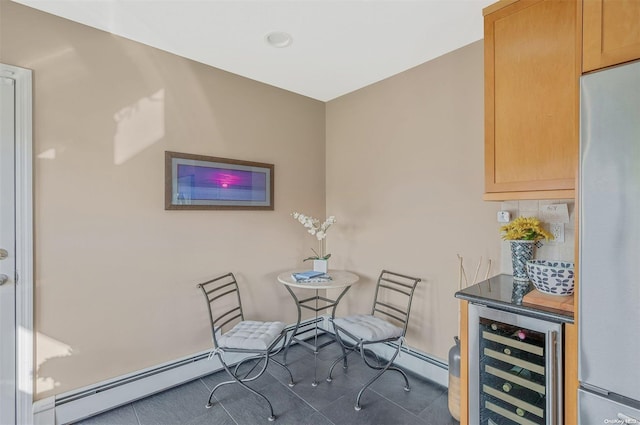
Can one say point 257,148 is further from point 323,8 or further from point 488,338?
point 488,338

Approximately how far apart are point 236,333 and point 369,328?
1.02m

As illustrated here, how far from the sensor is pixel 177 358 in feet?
7.84

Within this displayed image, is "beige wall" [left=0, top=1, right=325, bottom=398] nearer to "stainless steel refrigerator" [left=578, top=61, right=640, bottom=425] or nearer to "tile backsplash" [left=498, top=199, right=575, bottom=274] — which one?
"tile backsplash" [left=498, top=199, right=575, bottom=274]

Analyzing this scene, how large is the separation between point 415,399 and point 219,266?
73.6 inches

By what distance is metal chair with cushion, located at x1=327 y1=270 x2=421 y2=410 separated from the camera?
225 centimetres

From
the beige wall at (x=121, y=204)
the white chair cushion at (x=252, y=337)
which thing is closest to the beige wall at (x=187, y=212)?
the beige wall at (x=121, y=204)

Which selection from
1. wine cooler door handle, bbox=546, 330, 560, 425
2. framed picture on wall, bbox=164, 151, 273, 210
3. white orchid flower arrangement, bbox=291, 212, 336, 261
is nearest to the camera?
wine cooler door handle, bbox=546, 330, 560, 425

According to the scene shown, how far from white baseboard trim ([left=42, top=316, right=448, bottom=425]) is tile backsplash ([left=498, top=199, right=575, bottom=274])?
1.02 meters

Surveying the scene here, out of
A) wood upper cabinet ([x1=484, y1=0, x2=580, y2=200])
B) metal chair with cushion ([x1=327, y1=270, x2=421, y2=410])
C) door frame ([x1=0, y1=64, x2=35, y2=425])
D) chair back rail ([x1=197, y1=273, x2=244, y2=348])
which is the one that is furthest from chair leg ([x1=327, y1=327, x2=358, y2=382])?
door frame ([x1=0, y1=64, x2=35, y2=425])

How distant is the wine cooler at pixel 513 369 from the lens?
1.33m

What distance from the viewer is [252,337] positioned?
7.20 ft

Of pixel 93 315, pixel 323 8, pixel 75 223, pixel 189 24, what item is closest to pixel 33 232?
pixel 75 223

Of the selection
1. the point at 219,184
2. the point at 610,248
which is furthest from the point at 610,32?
the point at 219,184

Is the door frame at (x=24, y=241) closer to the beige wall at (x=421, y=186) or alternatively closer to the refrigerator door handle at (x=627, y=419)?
the beige wall at (x=421, y=186)
